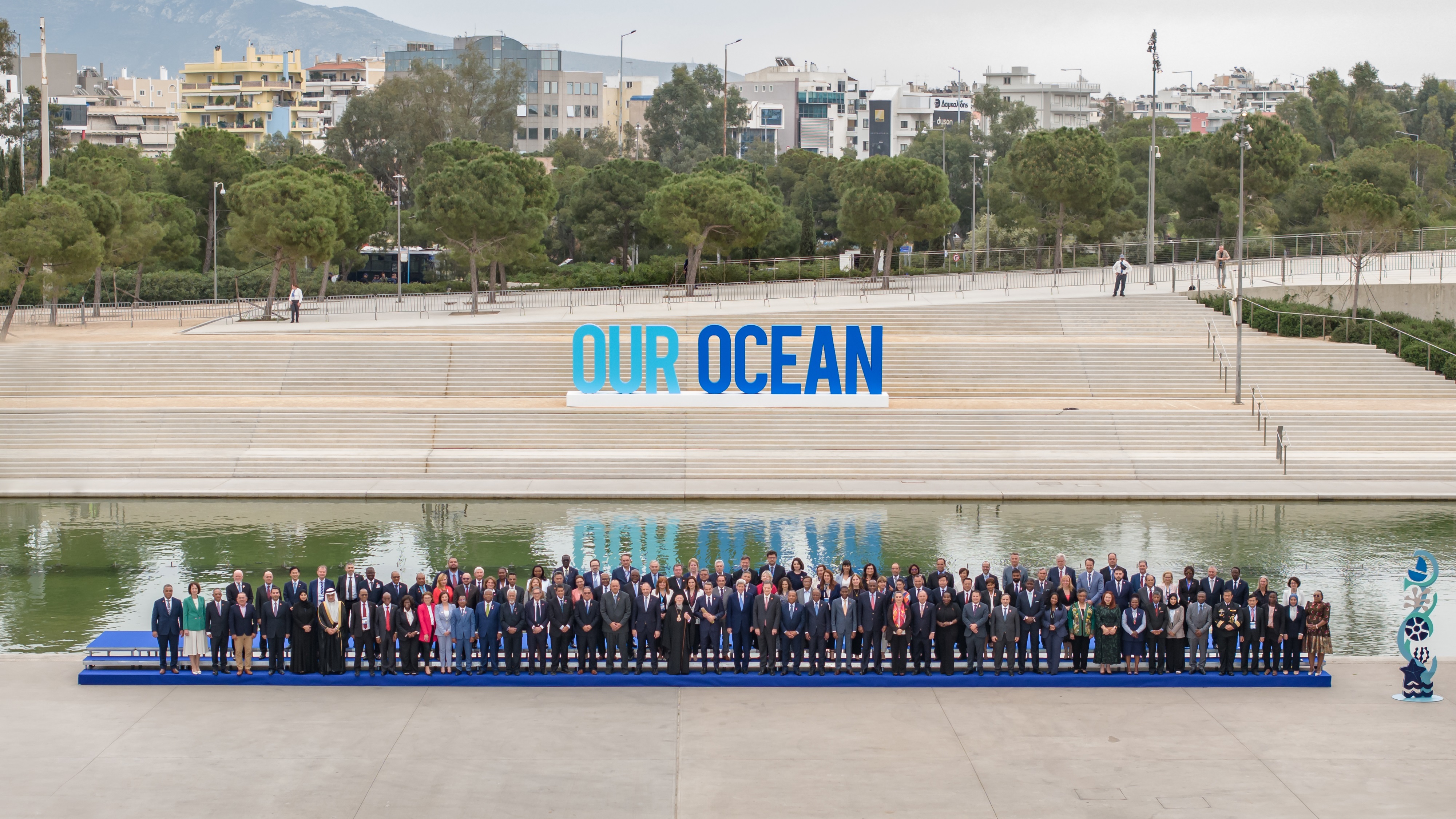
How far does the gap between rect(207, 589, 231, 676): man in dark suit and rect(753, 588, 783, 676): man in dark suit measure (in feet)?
20.1

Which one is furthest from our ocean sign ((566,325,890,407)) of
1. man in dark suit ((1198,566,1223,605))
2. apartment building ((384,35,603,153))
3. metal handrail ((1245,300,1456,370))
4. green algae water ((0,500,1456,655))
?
apartment building ((384,35,603,153))

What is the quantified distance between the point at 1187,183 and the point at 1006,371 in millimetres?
29965

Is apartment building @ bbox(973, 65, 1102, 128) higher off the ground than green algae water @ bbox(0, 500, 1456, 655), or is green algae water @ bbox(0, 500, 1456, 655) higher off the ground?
apartment building @ bbox(973, 65, 1102, 128)

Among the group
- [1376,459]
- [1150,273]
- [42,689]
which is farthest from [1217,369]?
[42,689]

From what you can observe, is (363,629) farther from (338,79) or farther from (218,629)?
(338,79)

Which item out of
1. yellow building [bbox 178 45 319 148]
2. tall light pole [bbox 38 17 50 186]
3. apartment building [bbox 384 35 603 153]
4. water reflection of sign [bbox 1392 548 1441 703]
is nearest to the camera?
water reflection of sign [bbox 1392 548 1441 703]

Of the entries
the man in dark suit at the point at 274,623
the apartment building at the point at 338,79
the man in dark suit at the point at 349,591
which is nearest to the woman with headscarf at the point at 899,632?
the man in dark suit at the point at 349,591

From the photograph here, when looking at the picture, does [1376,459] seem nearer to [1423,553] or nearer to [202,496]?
[1423,553]

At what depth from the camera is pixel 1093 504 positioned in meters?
28.2

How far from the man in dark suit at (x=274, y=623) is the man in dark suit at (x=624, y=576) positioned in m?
3.84

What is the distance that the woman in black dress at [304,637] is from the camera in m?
15.6

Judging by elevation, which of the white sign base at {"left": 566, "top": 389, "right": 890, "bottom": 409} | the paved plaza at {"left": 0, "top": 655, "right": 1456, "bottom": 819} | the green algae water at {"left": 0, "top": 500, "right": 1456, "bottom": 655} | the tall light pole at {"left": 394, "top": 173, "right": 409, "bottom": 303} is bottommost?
the paved plaza at {"left": 0, "top": 655, "right": 1456, "bottom": 819}

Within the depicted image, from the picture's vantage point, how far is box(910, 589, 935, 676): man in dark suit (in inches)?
618

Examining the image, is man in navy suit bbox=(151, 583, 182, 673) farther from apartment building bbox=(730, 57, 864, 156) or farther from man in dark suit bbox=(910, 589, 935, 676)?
apartment building bbox=(730, 57, 864, 156)
